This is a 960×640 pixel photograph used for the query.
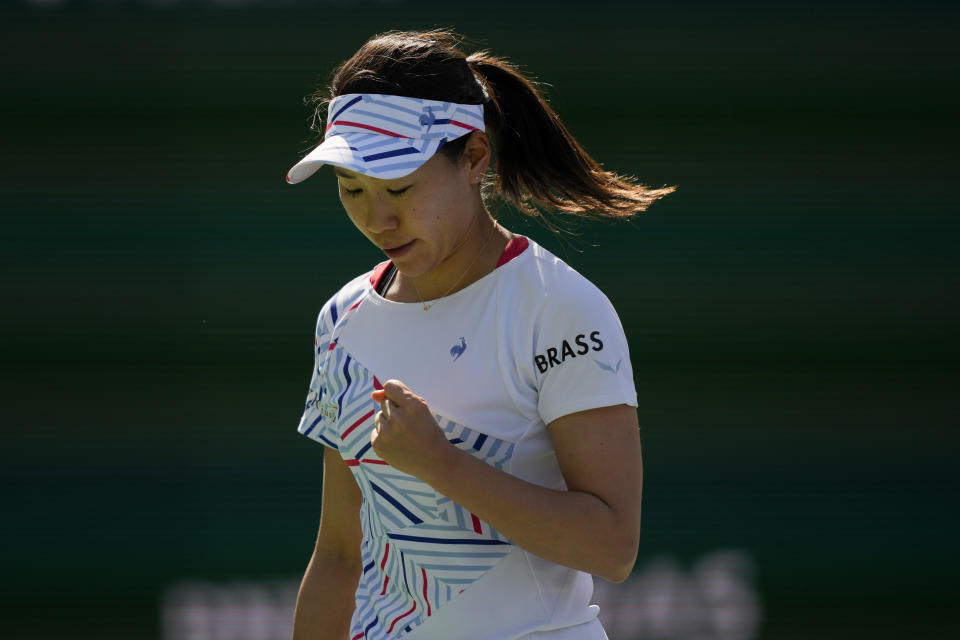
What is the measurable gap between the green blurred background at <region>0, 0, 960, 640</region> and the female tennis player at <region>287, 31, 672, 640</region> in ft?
6.05

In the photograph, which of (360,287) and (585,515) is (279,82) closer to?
(360,287)

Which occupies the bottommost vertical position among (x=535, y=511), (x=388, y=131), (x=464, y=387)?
(x=535, y=511)

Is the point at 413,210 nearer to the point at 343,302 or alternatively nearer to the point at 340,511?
the point at 343,302

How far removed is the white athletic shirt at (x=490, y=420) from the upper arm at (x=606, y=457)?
22 mm

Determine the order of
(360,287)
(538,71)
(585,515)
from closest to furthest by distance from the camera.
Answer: (585,515), (360,287), (538,71)

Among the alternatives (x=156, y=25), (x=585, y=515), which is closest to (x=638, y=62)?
(x=156, y=25)

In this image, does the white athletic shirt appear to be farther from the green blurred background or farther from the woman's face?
the green blurred background

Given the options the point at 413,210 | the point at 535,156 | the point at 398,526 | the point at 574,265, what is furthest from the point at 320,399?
Answer: the point at 574,265

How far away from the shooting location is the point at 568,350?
1563mm

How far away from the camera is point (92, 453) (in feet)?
11.8

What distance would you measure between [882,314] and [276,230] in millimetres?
1925

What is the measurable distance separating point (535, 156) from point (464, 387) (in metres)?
0.42

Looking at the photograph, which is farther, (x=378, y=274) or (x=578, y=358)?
(x=378, y=274)

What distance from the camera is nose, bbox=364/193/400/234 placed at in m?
1.61
